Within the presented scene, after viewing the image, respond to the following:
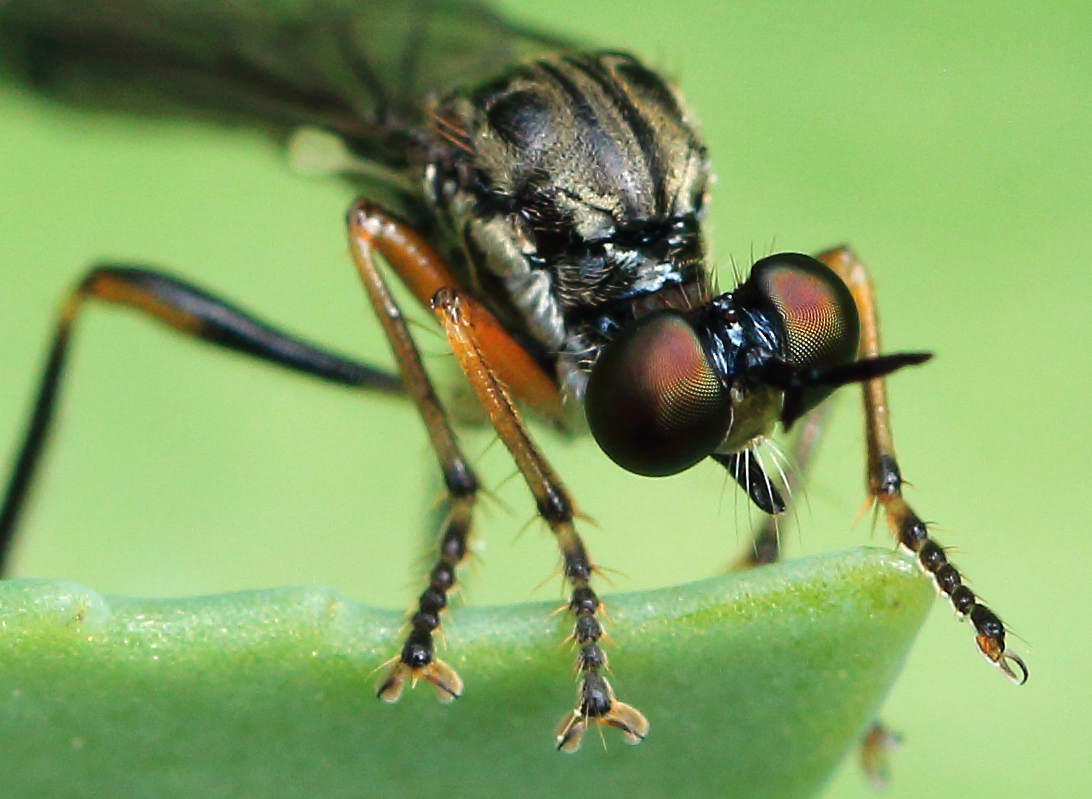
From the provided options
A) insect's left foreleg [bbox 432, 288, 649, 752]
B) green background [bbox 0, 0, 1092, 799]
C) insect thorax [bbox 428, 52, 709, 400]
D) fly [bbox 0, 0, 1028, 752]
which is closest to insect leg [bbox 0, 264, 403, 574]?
fly [bbox 0, 0, 1028, 752]

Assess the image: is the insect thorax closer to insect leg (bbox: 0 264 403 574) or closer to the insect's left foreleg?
the insect's left foreleg

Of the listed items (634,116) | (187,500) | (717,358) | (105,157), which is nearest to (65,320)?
(187,500)

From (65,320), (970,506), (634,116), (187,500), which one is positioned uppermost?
(634,116)

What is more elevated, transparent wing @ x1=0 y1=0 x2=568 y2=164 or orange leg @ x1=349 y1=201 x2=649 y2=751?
transparent wing @ x1=0 y1=0 x2=568 y2=164

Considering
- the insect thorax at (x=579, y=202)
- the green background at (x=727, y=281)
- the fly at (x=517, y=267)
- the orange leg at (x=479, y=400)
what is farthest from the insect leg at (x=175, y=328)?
the insect thorax at (x=579, y=202)

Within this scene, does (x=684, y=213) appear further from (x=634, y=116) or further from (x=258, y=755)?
(x=258, y=755)

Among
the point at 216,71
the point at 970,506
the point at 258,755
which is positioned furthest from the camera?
the point at 216,71

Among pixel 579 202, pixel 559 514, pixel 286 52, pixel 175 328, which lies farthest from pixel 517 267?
pixel 286 52
